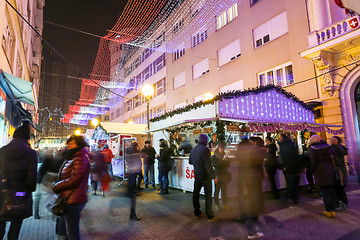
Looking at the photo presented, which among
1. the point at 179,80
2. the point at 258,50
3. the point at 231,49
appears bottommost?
the point at 258,50

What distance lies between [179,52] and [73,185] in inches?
868

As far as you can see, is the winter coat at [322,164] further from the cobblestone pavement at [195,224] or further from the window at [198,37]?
the window at [198,37]

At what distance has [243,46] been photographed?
16.2 m

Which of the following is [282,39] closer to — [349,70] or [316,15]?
[316,15]

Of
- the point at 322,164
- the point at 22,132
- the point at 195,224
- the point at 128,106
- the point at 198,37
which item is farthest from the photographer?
the point at 128,106

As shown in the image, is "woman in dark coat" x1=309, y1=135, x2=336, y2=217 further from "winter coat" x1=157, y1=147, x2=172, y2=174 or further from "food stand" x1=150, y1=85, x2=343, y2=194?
"winter coat" x1=157, y1=147, x2=172, y2=174

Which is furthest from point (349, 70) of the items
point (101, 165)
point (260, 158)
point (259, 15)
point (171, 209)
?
point (101, 165)

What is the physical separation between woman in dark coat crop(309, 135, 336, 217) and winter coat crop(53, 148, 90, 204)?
485cm

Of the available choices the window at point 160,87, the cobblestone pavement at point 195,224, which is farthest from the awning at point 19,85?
the window at point 160,87

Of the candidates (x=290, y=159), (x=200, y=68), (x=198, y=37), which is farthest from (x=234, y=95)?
(x=198, y=37)

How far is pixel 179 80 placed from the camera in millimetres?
23141

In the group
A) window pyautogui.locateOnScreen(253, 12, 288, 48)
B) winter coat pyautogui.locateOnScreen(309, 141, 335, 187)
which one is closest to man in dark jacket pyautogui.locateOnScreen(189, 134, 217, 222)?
winter coat pyautogui.locateOnScreen(309, 141, 335, 187)

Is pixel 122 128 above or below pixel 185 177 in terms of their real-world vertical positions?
above

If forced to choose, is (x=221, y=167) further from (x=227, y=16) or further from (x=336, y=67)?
(x=227, y=16)
